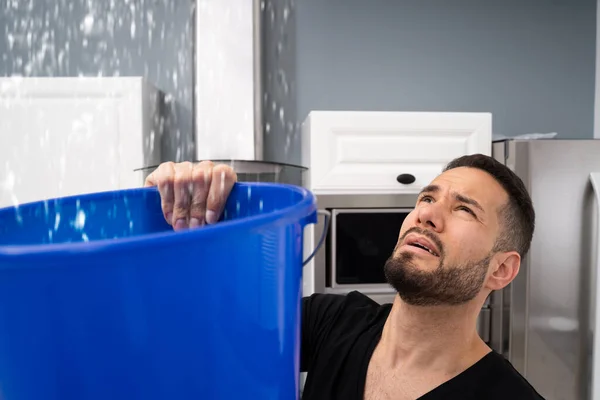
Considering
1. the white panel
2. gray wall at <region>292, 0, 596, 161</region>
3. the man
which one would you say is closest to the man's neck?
the man

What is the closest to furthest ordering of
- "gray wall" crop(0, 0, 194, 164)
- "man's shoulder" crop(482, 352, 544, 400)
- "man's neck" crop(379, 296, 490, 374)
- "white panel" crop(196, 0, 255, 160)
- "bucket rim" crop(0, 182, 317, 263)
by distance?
"bucket rim" crop(0, 182, 317, 263) < "man's shoulder" crop(482, 352, 544, 400) < "man's neck" crop(379, 296, 490, 374) < "white panel" crop(196, 0, 255, 160) < "gray wall" crop(0, 0, 194, 164)

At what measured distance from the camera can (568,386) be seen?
1.62 metres

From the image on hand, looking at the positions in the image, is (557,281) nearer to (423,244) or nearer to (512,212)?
(512,212)

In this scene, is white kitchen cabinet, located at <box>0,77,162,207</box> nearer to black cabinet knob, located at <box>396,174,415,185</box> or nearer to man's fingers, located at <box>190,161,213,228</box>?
black cabinet knob, located at <box>396,174,415,185</box>

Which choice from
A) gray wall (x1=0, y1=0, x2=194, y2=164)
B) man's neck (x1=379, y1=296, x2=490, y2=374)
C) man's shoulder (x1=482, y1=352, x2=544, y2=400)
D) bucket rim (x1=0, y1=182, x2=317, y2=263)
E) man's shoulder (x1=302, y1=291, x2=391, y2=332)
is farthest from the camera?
gray wall (x1=0, y1=0, x2=194, y2=164)

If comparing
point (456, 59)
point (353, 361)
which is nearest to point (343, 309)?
point (353, 361)

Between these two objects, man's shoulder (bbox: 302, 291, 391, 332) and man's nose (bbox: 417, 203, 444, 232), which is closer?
man's nose (bbox: 417, 203, 444, 232)

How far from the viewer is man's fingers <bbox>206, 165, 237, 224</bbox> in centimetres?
57

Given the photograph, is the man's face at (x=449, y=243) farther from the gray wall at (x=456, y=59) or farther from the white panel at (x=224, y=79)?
the gray wall at (x=456, y=59)

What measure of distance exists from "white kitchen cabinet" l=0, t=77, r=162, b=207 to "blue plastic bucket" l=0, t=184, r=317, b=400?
1.34 m

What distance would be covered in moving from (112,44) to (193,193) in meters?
1.70

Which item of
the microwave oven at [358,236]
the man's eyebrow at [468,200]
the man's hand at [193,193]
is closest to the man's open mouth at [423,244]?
the man's eyebrow at [468,200]

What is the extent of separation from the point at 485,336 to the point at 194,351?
154cm

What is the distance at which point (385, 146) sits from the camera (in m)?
1.63
